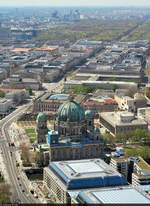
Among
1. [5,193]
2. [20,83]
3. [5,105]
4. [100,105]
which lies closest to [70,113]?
[5,193]

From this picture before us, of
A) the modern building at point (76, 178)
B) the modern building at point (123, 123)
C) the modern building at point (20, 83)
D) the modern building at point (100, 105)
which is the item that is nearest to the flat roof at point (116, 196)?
the modern building at point (76, 178)

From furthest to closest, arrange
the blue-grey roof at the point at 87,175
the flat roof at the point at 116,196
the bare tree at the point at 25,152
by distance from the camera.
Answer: the bare tree at the point at 25,152, the blue-grey roof at the point at 87,175, the flat roof at the point at 116,196

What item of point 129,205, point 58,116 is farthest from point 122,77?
point 129,205

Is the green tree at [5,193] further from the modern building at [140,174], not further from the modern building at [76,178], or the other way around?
the modern building at [140,174]

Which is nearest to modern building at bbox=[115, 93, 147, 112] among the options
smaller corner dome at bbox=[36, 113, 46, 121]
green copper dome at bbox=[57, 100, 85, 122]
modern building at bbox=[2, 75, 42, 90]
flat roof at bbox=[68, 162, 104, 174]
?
modern building at bbox=[2, 75, 42, 90]

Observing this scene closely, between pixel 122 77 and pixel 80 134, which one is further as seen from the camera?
pixel 122 77

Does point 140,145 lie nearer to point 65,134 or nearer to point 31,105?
point 65,134
